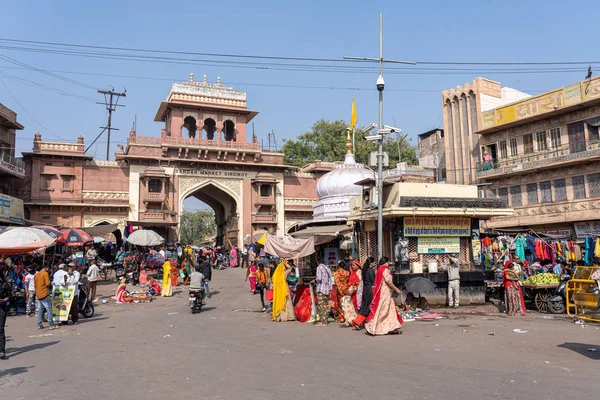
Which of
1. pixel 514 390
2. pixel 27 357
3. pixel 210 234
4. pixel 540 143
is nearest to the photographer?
pixel 514 390

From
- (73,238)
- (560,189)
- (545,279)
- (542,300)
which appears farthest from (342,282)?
(560,189)

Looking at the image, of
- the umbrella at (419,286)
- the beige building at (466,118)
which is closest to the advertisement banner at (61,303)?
the umbrella at (419,286)

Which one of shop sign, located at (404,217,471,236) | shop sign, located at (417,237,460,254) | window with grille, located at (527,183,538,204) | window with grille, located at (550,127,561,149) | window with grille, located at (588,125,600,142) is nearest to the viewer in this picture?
shop sign, located at (404,217,471,236)

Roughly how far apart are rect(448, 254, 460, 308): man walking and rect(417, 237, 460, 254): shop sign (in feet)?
2.02

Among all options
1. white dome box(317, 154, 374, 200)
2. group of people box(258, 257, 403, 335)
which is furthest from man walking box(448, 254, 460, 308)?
white dome box(317, 154, 374, 200)

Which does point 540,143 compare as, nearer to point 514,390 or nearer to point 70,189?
point 514,390

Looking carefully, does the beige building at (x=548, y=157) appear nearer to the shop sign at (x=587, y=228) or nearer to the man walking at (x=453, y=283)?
the shop sign at (x=587, y=228)

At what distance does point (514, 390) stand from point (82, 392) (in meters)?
4.39

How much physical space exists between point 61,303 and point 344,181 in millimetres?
12577

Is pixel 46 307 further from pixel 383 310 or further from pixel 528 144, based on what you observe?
pixel 528 144

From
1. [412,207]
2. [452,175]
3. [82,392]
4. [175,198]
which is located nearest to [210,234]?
[175,198]

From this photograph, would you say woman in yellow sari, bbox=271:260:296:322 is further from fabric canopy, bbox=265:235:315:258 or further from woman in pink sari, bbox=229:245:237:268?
woman in pink sari, bbox=229:245:237:268

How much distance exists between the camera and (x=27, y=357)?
23.3ft

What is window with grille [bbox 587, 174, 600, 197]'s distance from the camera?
20.8 meters
